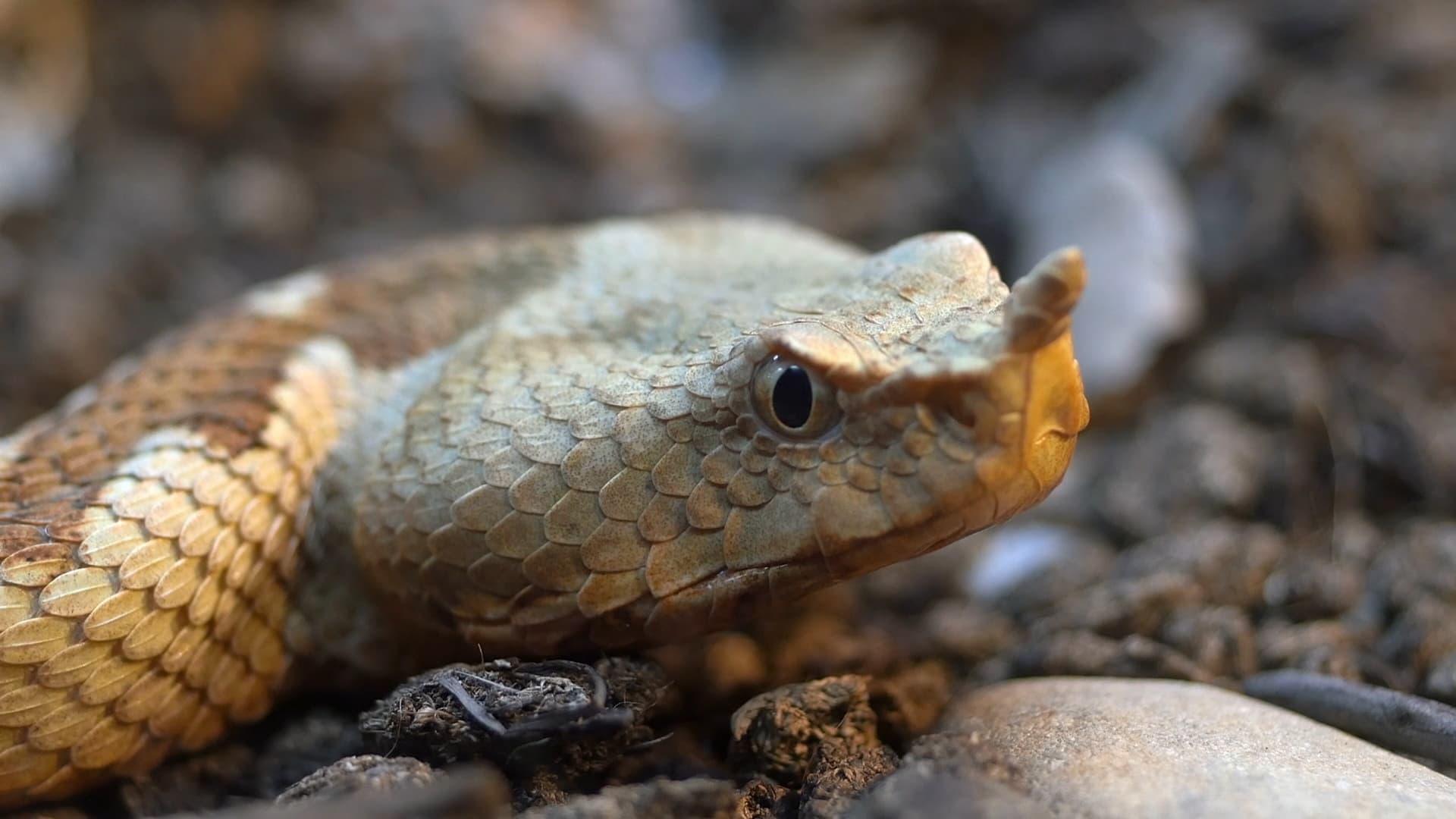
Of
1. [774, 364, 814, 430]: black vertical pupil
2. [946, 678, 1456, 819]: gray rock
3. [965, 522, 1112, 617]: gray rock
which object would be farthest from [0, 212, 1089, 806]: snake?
[965, 522, 1112, 617]: gray rock

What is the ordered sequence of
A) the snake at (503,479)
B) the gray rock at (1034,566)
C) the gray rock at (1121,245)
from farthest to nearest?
the gray rock at (1121,245) < the gray rock at (1034,566) < the snake at (503,479)

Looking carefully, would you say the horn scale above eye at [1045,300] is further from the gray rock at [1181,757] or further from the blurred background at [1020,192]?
the blurred background at [1020,192]

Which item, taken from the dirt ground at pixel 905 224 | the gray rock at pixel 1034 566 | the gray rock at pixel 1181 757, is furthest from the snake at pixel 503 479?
the gray rock at pixel 1034 566

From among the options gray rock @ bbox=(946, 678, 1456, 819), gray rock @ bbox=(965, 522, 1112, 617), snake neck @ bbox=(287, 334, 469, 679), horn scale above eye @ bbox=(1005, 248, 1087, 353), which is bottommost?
gray rock @ bbox=(965, 522, 1112, 617)

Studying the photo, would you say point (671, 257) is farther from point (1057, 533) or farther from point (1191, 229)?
point (1191, 229)

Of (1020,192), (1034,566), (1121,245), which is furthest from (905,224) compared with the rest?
(1034,566)

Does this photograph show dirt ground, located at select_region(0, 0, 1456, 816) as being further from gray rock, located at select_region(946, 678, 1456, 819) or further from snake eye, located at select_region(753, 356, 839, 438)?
snake eye, located at select_region(753, 356, 839, 438)
